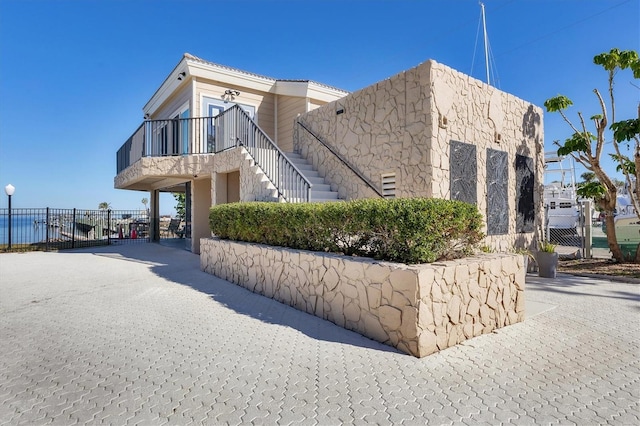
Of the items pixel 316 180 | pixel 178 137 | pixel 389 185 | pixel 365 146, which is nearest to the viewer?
pixel 389 185

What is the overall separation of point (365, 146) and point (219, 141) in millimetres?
4725

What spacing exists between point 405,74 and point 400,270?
5.32m

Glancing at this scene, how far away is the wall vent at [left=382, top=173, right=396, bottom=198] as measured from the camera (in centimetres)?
762

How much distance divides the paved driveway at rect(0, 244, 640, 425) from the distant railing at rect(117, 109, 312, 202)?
353 cm

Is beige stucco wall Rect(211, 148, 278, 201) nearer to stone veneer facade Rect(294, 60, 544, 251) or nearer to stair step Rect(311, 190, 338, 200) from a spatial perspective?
stair step Rect(311, 190, 338, 200)

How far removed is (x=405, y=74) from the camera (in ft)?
23.9

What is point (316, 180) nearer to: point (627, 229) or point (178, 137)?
point (178, 137)

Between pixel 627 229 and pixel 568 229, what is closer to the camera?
pixel 627 229

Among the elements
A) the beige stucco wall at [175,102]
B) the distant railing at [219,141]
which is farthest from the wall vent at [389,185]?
the beige stucco wall at [175,102]

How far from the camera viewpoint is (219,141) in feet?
33.4

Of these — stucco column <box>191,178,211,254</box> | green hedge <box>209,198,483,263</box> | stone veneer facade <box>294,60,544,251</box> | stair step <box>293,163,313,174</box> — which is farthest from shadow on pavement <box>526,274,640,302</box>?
stucco column <box>191,178,211,254</box>

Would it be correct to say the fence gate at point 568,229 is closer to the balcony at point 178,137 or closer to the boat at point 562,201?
the boat at point 562,201

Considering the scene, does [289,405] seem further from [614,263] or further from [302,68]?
[302,68]

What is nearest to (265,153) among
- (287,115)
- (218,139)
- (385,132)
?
(218,139)
